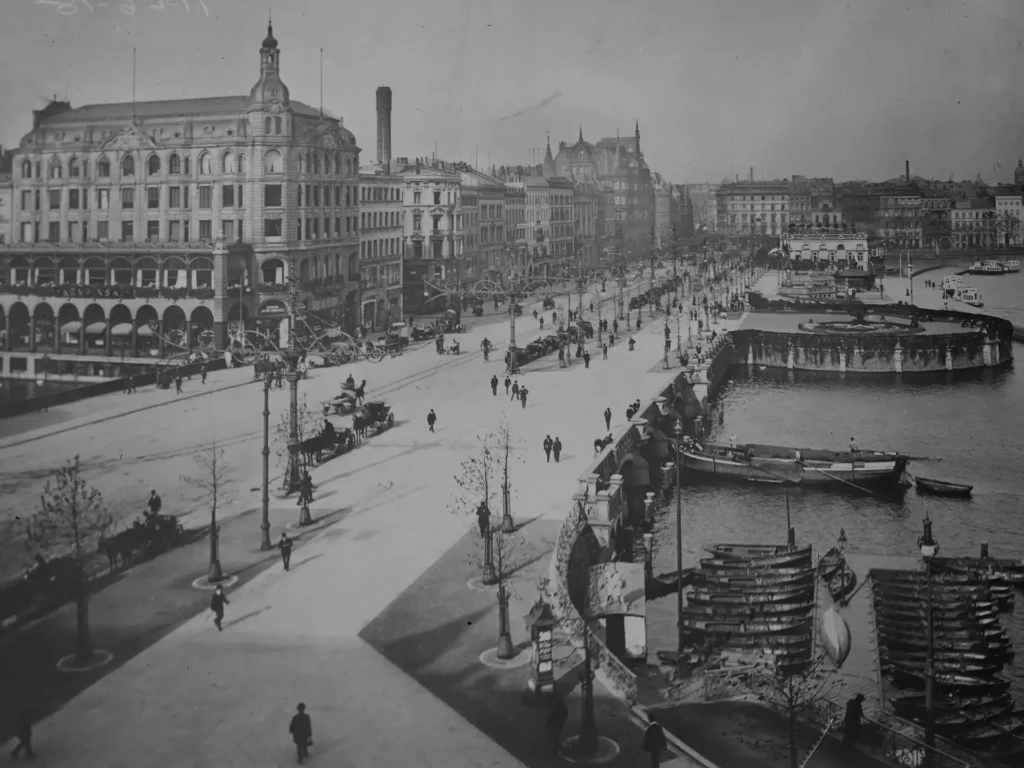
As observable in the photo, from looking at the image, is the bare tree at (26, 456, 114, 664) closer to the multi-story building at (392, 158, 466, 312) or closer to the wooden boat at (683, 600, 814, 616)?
the wooden boat at (683, 600, 814, 616)

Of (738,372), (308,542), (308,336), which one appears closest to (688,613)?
(308,542)

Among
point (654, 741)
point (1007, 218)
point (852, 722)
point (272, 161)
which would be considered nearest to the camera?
point (654, 741)

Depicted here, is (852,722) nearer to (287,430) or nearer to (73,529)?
(73,529)

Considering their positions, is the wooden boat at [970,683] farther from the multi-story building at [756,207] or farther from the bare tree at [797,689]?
the multi-story building at [756,207]

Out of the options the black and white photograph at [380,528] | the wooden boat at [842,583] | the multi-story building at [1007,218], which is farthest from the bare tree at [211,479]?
the multi-story building at [1007,218]

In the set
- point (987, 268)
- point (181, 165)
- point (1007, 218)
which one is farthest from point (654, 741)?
point (987, 268)

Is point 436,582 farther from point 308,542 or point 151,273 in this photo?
point 151,273

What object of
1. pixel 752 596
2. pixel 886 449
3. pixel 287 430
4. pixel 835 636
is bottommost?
pixel 835 636

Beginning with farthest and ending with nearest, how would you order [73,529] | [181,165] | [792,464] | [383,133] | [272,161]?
[383,133] < [792,464] < [272,161] < [181,165] < [73,529]
